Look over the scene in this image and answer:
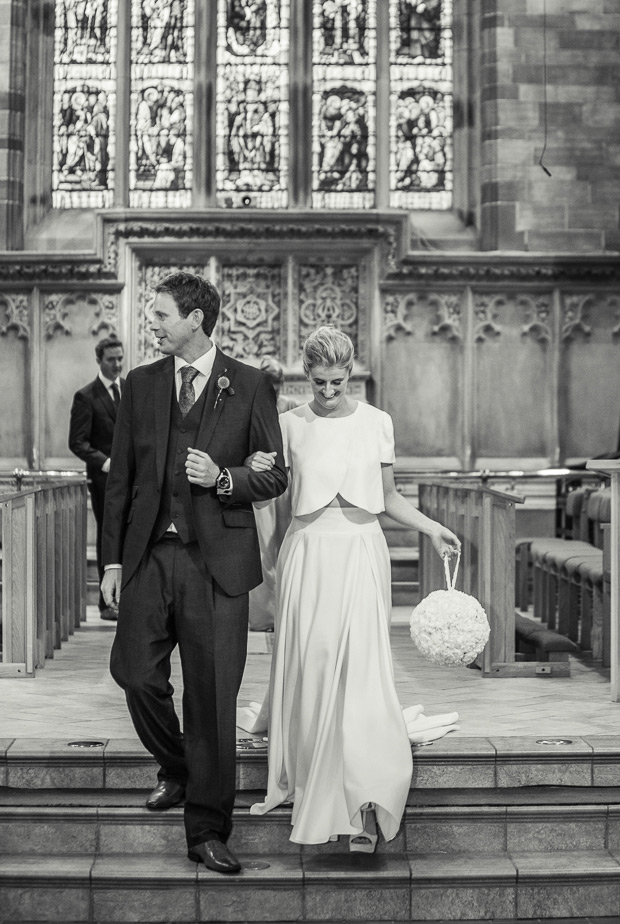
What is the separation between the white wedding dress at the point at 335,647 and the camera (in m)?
4.25

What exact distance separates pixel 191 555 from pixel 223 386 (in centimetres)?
54

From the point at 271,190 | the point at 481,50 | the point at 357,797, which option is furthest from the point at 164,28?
the point at 357,797

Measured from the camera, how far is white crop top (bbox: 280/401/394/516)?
14.7 feet

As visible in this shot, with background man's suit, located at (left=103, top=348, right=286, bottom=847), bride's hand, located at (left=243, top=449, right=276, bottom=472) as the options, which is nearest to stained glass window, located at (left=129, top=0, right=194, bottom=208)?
background man's suit, located at (left=103, top=348, right=286, bottom=847)

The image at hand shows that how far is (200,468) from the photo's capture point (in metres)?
3.95

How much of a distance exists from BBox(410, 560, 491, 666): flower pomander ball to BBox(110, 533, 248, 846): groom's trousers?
28.1 inches

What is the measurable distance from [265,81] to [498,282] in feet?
8.73

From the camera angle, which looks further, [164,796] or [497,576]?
[497,576]

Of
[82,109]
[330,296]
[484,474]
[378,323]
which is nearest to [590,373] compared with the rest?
[484,474]

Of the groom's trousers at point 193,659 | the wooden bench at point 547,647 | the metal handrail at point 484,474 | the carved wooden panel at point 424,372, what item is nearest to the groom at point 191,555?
the groom's trousers at point 193,659

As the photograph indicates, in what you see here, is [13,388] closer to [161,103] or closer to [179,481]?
[161,103]

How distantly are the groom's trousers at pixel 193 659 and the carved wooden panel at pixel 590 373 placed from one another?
22.9 feet

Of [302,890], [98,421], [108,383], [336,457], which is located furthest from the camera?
[108,383]

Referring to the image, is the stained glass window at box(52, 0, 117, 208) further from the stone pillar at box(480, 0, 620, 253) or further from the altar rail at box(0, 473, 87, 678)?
the altar rail at box(0, 473, 87, 678)
